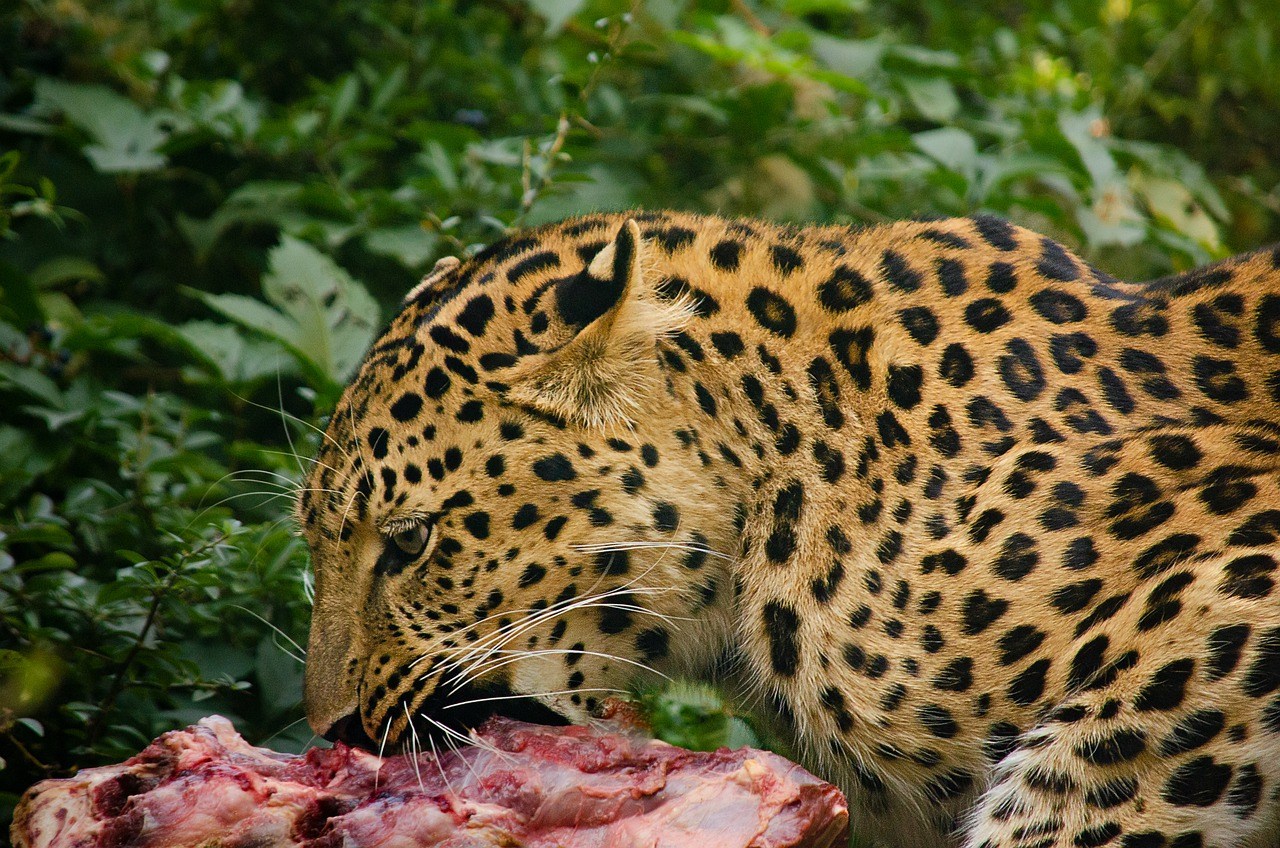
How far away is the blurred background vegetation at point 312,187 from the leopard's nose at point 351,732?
67cm

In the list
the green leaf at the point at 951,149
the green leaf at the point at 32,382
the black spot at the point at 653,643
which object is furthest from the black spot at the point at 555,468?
the green leaf at the point at 951,149

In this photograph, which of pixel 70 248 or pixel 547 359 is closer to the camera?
pixel 547 359

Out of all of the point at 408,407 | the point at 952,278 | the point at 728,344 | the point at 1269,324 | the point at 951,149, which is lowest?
the point at 408,407

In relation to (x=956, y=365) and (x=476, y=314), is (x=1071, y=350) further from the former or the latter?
(x=476, y=314)

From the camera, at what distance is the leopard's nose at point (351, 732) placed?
343 cm

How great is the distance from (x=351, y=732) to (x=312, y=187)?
3.21 metres

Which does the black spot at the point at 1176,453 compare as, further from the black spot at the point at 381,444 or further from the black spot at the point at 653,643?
the black spot at the point at 381,444

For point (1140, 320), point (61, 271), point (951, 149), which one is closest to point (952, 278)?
point (1140, 320)

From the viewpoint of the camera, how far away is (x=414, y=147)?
23.8 ft

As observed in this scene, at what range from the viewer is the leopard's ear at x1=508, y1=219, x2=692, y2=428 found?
3338 millimetres

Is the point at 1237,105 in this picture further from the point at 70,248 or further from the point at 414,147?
the point at 70,248

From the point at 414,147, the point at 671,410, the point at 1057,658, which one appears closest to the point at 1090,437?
the point at 1057,658

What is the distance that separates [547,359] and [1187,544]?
1686mm

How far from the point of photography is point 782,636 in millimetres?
3438
